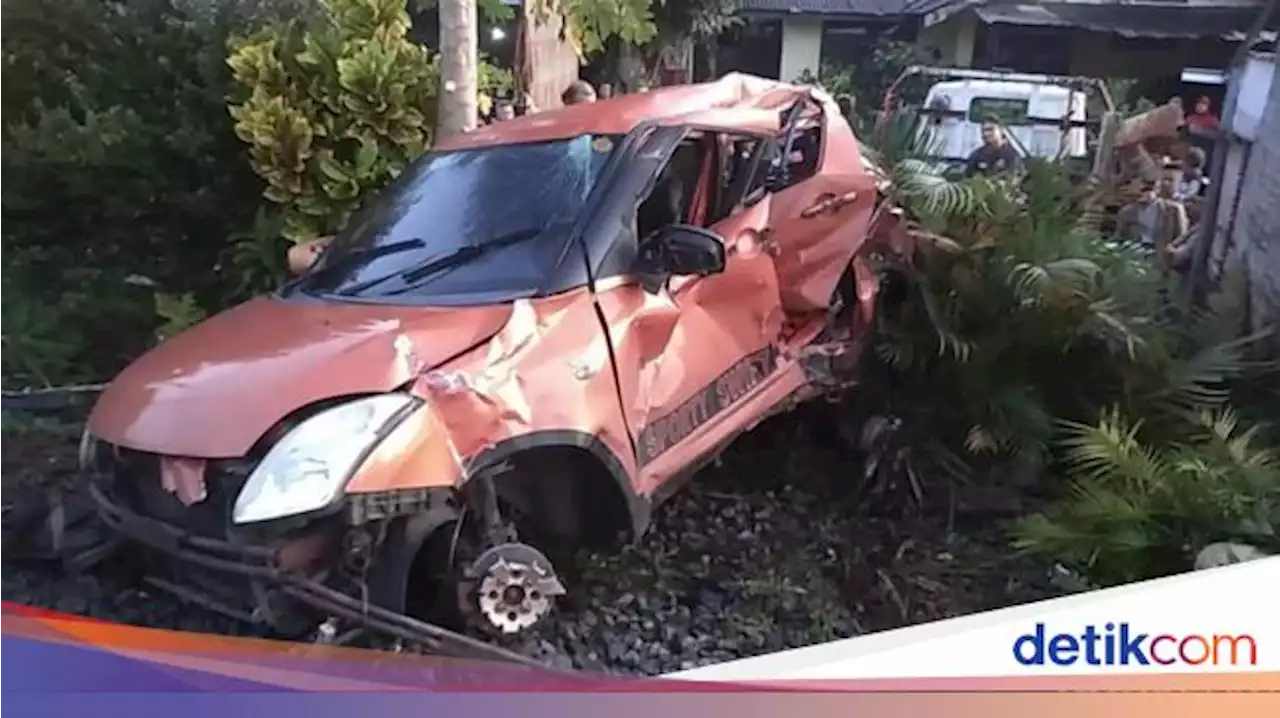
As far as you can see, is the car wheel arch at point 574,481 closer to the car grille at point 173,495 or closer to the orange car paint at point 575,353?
the orange car paint at point 575,353

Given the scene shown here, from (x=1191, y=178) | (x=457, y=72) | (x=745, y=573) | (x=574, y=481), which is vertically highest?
(x=457, y=72)

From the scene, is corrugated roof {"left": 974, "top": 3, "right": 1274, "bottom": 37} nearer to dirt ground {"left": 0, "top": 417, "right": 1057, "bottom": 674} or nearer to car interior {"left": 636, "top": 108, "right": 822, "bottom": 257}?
car interior {"left": 636, "top": 108, "right": 822, "bottom": 257}

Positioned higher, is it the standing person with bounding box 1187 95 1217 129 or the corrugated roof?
the corrugated roof

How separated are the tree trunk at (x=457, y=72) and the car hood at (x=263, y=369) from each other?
2.27ft

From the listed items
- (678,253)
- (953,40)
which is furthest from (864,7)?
(678,253)

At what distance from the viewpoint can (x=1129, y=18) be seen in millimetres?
1953

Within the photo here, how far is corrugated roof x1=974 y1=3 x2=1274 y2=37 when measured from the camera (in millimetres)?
1951

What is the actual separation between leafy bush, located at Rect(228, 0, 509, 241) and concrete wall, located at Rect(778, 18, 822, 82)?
27.3 inches

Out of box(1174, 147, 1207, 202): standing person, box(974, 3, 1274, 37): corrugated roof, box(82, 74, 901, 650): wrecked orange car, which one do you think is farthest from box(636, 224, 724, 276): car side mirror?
box(1174, 147, 1207, 202): standing person

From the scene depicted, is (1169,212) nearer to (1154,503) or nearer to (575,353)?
(1154,503)

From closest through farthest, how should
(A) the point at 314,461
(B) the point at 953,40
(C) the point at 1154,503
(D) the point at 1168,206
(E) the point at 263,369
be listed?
1. (A) the point at 314,461
2. (E) the point at 263,369
3. (C) the point at 1154,503
4. (B) the point at 953,40
5. (D) the point at 1168,206

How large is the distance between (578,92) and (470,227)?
0.80 m

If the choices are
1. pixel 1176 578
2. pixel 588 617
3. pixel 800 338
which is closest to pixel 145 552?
pixel 588 617

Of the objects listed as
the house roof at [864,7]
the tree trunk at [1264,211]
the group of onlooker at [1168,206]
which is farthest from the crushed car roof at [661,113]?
the tree trunk at [1264,211]
